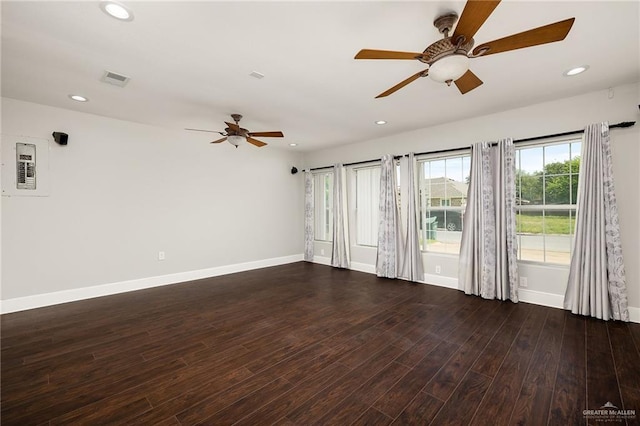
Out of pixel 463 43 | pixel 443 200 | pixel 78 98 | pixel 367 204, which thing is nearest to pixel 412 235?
pixel 443 200

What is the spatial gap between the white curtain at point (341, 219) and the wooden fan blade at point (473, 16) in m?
4.33

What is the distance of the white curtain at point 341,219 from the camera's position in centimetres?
609

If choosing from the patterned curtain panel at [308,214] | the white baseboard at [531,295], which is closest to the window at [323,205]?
the patterned curtain panel at [308,214]

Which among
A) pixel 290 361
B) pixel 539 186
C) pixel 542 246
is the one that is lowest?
pixel 290 361

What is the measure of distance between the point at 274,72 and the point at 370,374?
2952 millimetres

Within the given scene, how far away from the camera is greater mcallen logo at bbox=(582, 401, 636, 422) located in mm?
1691

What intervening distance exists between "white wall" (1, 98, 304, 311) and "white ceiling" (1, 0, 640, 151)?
491 millimetres

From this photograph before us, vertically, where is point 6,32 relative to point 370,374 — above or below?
above

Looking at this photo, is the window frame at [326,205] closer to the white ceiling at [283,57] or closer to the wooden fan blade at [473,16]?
the white ceiling at [283,57]

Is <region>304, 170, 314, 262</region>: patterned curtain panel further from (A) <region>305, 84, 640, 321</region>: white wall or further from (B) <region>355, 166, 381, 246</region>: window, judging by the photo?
(A) <region>305, 84, 640, 321</region>: white wall

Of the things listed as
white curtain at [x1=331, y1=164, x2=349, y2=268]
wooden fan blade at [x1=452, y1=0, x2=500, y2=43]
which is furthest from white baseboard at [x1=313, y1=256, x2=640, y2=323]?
wooden fan blade at [x1=452, y1=0, x2=500, y2=43]

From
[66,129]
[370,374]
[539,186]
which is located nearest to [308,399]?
[370,374]

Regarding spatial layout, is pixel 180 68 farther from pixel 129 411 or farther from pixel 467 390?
pixel 467 390

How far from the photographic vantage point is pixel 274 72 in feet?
9.27
